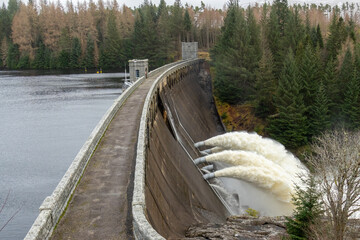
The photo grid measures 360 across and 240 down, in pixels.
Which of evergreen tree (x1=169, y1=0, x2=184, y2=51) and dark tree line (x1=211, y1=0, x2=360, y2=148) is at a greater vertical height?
evergreen tree (x1=169, y1=0, x2=184, y2=51)

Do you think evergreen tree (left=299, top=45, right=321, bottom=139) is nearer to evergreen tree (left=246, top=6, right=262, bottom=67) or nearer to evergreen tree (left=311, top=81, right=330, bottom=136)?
evergreen tree (left=311, top=81, right=330, bottom=136)

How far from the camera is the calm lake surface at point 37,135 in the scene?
26375 millimetres

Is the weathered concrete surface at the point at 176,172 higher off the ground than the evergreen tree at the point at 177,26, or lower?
lower

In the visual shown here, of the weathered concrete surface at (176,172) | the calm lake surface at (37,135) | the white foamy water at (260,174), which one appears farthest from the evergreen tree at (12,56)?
the white foamy water at (260,174)

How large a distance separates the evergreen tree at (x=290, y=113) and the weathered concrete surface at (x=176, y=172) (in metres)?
8.82

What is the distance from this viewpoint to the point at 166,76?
44.1 metres

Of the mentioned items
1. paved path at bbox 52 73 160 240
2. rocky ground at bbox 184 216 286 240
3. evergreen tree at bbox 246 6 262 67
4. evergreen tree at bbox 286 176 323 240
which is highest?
evergreen tree at bbox 246 6 262 67

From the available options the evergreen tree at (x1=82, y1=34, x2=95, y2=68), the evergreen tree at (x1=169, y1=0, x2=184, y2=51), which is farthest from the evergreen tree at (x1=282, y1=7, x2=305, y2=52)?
the evergreen tree at (x1=82, y1=34, x2=95, y2=68)

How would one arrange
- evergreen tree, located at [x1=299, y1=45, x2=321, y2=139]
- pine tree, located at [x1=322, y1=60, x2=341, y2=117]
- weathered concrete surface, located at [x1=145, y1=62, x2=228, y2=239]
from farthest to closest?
evergreen tree, located at [x1=299, y1=45, x2=321, y2=139]
pine tree, located at [x1=322, y1=60, x2=341, y2=117]
weathered concrete surface, located at [x1=145, y1=62, x2=228, y2=239]

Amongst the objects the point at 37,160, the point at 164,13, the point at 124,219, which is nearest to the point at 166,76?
the point at 37,160

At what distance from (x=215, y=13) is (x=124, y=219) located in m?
154

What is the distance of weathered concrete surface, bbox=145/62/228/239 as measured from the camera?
640 inches

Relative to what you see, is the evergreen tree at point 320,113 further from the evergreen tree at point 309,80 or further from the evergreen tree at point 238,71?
the evergreen tree at point 238,71

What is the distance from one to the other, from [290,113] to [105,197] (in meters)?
33.4
